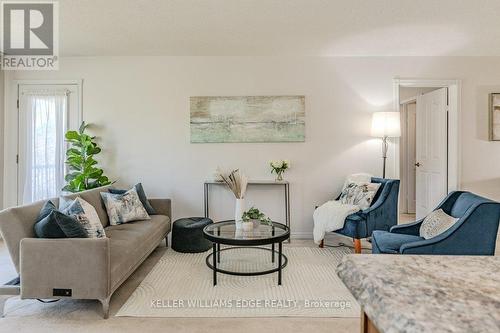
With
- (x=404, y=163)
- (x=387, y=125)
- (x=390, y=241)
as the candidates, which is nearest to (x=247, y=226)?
(x=390, y=241)

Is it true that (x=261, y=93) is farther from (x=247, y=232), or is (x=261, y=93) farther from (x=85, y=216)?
(x=85, y=216)

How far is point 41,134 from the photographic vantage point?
4270 mm

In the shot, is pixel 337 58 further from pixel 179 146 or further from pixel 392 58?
pixel 179 146

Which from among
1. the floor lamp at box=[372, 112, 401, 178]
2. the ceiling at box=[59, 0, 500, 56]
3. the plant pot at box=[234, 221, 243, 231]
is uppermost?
the ceiling at box=[59, 0, 500, 56]

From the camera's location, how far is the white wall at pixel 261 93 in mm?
4168

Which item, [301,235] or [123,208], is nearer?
[123,208]

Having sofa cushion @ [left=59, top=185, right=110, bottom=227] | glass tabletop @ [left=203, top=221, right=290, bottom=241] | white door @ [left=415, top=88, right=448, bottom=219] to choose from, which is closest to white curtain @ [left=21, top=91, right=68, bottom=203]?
sofa cushion @ [left=59, top=185, right=110, bottom=227]

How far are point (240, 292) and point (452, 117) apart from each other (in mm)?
3825

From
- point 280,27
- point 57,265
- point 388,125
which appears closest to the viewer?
point 57,265

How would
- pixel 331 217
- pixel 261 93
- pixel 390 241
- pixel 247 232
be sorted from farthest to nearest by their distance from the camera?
pixel 261 93
pixel 331 217
pixel 247 232
pixel 390 241

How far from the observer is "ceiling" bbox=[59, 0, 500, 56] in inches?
110

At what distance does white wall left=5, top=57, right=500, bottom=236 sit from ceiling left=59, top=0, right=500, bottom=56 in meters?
0.20

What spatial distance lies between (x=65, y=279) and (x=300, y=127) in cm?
319

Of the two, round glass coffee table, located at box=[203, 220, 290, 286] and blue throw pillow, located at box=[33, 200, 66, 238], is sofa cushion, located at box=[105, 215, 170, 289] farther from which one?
round glass coffee table, located at box=[203, 220, 290, 286]
